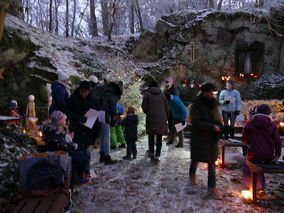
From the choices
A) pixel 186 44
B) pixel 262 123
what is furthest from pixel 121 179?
pixel 186 44

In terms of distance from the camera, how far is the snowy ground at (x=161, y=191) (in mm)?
Answer: 3006

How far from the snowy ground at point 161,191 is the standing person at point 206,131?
40 centimetres

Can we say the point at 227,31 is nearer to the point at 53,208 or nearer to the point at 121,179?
the point at 121,179

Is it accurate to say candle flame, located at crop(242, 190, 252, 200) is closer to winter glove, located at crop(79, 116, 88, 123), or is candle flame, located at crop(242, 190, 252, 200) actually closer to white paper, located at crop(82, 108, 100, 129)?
white paper, located at crop(82, 108, 100, 129)

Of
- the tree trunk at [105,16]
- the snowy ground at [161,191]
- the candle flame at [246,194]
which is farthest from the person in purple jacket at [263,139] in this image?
the tree trunk at [105,16]

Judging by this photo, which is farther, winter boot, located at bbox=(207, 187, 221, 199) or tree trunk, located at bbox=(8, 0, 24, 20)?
tree trunk, located at bbox=(8, 0, 24, 20)

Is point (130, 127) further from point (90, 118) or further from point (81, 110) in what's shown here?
point (81, 110)

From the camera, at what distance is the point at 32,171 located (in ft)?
7.20

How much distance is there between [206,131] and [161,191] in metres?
1.43

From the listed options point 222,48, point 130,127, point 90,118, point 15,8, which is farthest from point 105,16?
point 90,118

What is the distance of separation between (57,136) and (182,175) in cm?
291

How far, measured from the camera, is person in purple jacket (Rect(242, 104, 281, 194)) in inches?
126

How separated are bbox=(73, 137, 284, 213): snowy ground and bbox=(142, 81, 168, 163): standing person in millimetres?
715

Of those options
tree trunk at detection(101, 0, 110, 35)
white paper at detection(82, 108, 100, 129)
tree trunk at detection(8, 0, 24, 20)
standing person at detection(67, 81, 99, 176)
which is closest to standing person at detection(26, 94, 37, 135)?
standing person at detection(67, 81, 99, 176)
